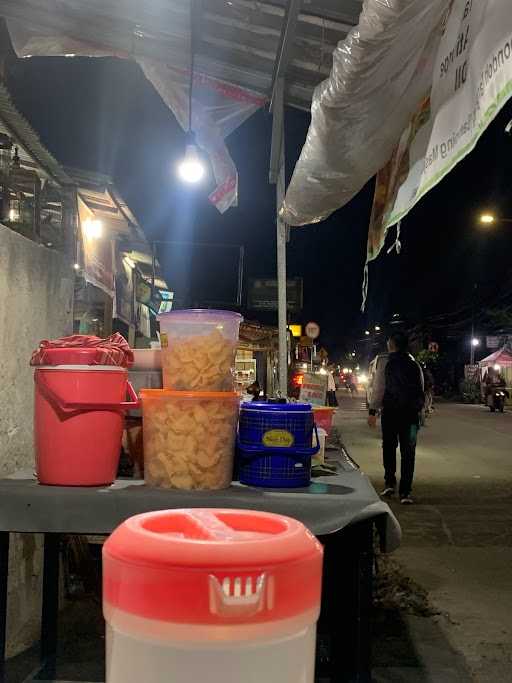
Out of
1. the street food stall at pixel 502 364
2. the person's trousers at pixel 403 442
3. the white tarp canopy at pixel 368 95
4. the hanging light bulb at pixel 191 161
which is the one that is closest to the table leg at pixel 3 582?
the white tarp canopy at pixel 368 95

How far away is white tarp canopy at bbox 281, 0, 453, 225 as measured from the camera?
2.57m

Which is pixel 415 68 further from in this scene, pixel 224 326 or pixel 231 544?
pixel 231 544

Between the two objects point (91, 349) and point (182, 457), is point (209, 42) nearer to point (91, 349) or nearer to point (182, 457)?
point (91, 349)

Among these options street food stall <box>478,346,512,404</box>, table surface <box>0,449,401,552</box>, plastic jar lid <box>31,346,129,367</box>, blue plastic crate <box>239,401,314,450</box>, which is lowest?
table surface <box>0,449,401,552</box>

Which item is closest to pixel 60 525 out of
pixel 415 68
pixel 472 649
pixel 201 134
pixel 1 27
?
→ pixel 415 68

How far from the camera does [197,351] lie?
2.86m

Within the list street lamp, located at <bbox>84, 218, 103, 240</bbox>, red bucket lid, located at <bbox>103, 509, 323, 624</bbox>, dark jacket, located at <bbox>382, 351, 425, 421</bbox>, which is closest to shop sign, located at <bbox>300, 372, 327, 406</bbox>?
dark jacket, located at <bbox>382, 351, 425, 421</bbox>

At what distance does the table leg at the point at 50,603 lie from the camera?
346 centimetres

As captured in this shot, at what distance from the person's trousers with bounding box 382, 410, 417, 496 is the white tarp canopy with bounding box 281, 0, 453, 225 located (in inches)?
184

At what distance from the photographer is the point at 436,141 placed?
2.68m

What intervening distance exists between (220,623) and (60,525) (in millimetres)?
1714

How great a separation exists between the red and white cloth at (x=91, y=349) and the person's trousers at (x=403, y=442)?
231 inches

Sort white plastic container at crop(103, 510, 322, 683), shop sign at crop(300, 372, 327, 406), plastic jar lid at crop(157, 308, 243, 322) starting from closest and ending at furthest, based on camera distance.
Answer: white plastic container at crop(103, 510, 322, 683)
plastic jar lid at crop(157, 308, 243, 322)
shop sign at crop(300, 372, 327, 406)

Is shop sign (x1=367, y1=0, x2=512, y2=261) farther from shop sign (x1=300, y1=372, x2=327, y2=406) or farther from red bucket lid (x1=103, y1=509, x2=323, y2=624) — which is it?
shop sign (x1=300, y1=372, x2=327, y2=406)
